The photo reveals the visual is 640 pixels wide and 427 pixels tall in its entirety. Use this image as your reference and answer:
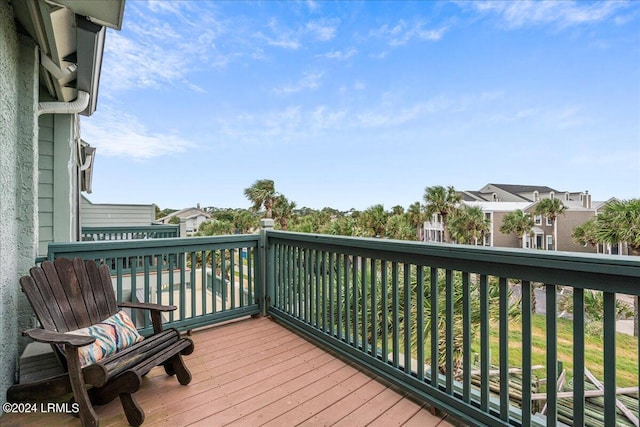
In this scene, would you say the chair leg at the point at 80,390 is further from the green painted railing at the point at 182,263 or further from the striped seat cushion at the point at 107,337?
the green painted railing at the point at 182,263

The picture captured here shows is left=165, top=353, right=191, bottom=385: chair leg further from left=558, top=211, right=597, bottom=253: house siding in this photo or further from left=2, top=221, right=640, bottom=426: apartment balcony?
left=558, top=211, right=597, bottom=253: house siding

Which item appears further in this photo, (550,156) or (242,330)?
(550,156)

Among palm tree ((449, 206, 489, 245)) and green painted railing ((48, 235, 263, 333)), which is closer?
green painted railing ((48, 235, 263, 333))

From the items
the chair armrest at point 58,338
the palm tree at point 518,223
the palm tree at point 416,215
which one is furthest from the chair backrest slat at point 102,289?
the palm tree at point 518,223

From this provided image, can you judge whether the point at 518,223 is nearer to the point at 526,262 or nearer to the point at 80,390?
the point at 526,262

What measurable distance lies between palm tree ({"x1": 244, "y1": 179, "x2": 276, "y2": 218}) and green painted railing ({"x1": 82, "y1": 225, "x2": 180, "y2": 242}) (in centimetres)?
1835

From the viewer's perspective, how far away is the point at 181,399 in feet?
6.69

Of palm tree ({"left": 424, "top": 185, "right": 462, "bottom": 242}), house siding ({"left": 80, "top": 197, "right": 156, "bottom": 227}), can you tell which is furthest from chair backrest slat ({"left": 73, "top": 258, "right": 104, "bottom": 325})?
palm tree ({"left": 424, "top": 185, "right": 462, "bottom": 242})

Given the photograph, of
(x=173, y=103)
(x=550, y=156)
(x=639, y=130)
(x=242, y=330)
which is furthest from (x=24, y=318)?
(x=550, y=156)

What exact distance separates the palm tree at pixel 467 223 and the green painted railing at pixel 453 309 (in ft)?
77.4

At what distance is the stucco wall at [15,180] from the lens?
1.88 m

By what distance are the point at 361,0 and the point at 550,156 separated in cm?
3318

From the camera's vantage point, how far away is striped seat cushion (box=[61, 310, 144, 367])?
1.84 meters

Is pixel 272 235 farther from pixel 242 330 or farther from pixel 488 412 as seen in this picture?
pixel 488 412
